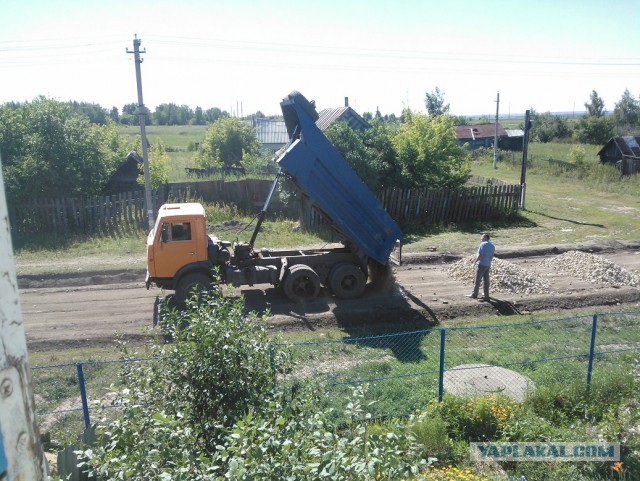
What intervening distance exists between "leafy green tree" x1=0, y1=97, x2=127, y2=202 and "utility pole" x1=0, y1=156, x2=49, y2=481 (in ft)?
65.6

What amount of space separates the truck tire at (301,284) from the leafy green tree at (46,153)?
10891 millimetres

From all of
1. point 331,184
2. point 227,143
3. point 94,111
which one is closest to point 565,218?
point 331,184

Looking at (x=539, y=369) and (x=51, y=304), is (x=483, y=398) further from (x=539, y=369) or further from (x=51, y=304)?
(x=51, y=304)

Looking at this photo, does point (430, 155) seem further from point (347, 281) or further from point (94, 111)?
point (94, 111)

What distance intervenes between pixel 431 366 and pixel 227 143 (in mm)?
27186

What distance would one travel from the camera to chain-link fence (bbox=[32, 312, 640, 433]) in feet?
25.9

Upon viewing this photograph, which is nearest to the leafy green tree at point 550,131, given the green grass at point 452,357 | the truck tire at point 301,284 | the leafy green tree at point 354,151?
the leafy green tree at point 354,151

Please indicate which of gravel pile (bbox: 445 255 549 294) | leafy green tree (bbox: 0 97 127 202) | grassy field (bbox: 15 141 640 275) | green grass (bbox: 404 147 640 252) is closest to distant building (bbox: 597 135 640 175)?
green grass (bbox: 404 147 640 252)

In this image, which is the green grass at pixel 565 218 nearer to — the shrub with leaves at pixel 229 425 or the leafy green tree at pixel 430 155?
the leafy green tree at pixel 430 155

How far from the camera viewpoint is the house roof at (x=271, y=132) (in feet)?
138

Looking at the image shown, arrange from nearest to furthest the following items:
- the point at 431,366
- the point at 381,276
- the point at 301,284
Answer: the point at 431,366
the point at 301,284
the point at 381,276

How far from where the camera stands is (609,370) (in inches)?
340

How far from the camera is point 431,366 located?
30.0 feet

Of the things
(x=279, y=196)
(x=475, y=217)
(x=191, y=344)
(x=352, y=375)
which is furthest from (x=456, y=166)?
(x=191, y=344)
